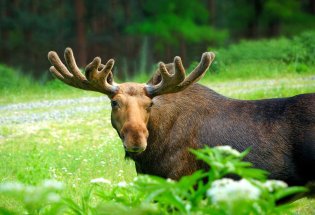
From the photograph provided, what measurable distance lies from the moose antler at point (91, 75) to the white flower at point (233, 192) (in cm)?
364

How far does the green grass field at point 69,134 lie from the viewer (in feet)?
29.2

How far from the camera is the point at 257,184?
3723 millimetres

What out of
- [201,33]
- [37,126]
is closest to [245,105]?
[37,126]

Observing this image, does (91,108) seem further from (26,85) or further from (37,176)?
(37,176)

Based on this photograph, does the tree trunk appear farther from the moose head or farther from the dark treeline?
the moose head

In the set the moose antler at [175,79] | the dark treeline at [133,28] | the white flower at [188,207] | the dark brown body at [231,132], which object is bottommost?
the dark treeline at [133,28]

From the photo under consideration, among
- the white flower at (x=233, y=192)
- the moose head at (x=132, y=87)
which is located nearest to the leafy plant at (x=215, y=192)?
the white flower at (x=233, y=192)

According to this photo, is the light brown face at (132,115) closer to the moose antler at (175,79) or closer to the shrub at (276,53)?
the moose antler at (175,79)

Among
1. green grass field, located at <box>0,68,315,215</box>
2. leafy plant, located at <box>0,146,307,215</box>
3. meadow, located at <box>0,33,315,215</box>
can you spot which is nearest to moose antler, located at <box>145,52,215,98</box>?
meadow, located at <box>0,33,315,215</box>

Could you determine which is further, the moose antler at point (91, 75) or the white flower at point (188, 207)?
the moose antler at point (91, 75)

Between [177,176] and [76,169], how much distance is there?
9.70ft

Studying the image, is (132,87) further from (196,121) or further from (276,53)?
(276,53)

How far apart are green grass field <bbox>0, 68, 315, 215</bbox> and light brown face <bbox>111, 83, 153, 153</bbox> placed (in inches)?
44.0

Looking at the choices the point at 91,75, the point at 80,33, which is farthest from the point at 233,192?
the point at 80,33
